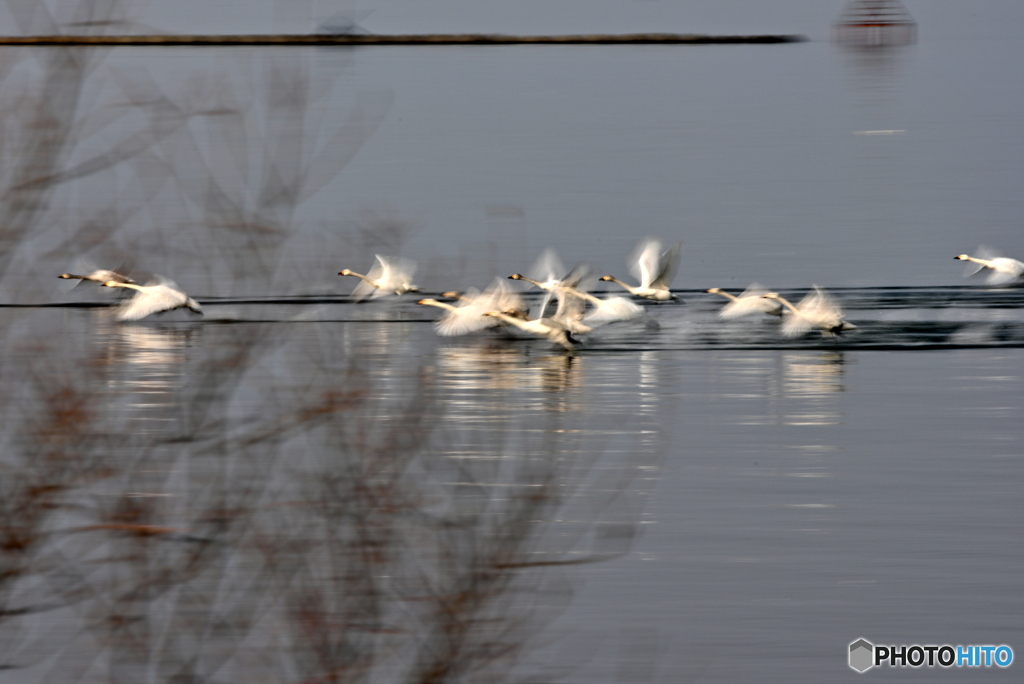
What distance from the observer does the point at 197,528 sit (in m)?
6.00

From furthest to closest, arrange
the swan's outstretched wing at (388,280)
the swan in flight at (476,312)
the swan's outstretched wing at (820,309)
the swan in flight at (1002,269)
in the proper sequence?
1. the swan in flight at (1002,269)
2. the swan's outstretched wing at (388,280)
3. the swan in flight at (476,312)
4. the swan's outstretched wing at (820,309)

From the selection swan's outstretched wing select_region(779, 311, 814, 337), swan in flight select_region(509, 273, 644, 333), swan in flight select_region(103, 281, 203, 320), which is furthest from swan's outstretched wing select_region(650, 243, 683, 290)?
swan in flight select_region(103, 281, 203, 320)

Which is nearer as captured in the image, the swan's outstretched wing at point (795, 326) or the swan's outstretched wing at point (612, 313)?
the swan's outstretched wing at point (795, 326)

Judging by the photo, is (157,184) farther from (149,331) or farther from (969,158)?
(969,158)

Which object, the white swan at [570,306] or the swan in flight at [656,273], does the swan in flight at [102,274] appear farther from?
the swan in flight at [656,273]

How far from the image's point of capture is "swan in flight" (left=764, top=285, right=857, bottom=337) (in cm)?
1830

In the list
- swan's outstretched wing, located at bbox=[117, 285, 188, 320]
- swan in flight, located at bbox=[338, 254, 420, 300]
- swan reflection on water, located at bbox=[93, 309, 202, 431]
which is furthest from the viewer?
swan in flight, located at bbox=[338, 254, 420, 300]

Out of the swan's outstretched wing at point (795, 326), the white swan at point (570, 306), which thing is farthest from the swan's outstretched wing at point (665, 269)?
the white swan at point (570, 306)

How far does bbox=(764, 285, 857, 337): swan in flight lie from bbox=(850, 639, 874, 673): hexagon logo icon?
9.50 meters

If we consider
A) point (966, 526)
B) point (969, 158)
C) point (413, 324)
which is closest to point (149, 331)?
point (413, 324)

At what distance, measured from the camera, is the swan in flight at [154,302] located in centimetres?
1895

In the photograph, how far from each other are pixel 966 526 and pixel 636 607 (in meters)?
2.76

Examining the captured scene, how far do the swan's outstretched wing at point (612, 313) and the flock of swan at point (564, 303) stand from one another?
1 centimetres

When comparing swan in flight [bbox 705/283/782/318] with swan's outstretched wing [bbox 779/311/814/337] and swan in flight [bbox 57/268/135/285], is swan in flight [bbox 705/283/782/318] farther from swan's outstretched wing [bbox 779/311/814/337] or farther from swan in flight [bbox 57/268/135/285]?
swan in flight [bbox 57/268/135/285]
